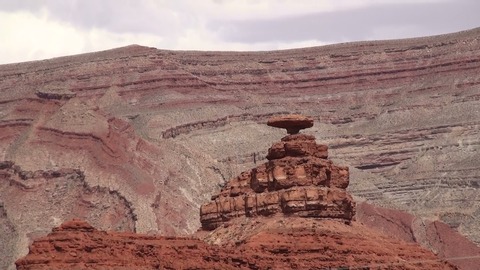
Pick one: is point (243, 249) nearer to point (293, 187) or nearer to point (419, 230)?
point (293, 187)

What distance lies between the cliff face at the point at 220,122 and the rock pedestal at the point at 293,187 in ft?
181

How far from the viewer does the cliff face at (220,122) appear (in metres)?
167

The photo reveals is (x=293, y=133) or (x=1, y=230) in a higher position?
(x=293, y=133)


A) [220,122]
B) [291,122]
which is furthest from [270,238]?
[220,122]

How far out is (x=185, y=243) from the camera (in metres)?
85.9

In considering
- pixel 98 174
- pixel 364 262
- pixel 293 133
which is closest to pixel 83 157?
pixel 98 174

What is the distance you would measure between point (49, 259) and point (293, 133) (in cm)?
2062

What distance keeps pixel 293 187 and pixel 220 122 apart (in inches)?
3568

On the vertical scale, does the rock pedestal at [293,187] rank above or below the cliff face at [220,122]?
above

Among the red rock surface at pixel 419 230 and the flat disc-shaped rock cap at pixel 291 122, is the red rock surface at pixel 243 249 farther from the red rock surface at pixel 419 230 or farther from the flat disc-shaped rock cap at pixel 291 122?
the red rock surface at pixel 419 230

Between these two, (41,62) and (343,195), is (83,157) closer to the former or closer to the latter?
(41,62)

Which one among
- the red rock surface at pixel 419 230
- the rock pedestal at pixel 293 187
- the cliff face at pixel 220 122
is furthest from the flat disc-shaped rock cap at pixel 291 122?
the cliff face at pixel 220 122

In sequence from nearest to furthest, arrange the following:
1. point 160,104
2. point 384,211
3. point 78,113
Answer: point 384,211 → point 78,113 → point 160,104

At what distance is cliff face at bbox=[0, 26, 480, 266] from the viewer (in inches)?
6575
